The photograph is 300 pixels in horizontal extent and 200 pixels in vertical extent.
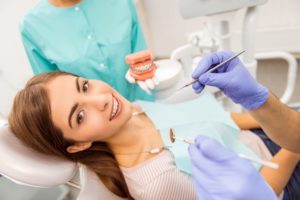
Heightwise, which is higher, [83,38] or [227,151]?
[83,38]

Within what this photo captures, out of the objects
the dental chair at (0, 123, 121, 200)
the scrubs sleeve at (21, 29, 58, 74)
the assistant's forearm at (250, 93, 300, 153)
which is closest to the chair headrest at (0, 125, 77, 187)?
the dental chair at (0, 123, 121, 200)

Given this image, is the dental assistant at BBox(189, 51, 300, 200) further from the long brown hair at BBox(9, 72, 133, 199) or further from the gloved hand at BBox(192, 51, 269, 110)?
the long brown hair at BBox(9, 72, 133, 199)

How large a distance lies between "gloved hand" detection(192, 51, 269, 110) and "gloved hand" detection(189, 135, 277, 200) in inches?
8.8

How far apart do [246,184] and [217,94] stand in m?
0.96

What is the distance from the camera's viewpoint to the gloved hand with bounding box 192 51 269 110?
2.52 ft

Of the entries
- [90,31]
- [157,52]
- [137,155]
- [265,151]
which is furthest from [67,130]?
[157,52]

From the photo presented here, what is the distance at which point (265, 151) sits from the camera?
117 centimetres

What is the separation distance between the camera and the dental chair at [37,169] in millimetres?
821

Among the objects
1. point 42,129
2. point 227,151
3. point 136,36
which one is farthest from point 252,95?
point 136,36

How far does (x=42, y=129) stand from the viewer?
35.1 inches

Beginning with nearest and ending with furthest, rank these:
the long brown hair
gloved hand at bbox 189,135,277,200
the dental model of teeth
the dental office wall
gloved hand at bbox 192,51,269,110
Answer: gloved hand at bbox 189,135,277,200
gloved hand at bbox 192,51,269,110
the long brown hair
the dental model of teeth
the dental office wall

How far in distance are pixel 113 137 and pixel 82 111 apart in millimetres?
161

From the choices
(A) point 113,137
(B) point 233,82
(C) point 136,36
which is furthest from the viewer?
(C) point 136,36

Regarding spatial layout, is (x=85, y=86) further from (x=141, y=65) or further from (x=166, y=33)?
(x=166, y=33)
